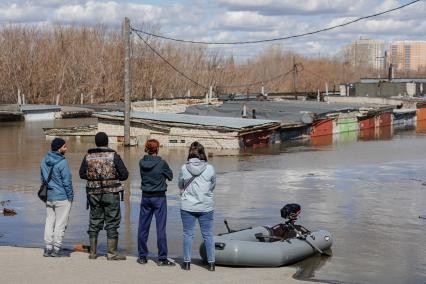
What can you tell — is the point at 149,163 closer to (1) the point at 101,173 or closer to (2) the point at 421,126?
(1) the point at 101,173

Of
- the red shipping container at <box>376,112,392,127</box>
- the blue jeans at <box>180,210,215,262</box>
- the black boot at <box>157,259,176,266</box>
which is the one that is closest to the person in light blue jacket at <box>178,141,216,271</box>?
the blue jeans at <box>180,210,215,262</box>

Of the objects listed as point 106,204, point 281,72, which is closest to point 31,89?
point 281,72

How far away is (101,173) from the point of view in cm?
889

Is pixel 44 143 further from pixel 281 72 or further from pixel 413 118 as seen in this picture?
pixel 281 72

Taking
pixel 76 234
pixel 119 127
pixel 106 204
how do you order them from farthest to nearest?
pixel 119 127 → pixel 76 234 → pixel 106 204

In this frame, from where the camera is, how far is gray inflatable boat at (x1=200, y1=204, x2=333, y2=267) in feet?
29.7

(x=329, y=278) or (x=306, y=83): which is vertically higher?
(x=306, y=83)

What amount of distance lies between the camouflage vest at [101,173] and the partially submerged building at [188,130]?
22119 mm

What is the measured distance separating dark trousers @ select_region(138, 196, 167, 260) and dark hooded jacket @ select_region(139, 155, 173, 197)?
0.35 feet

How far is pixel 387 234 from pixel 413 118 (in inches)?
1892

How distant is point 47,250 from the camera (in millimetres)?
9195

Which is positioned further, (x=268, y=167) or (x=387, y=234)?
(x=268, y=167)

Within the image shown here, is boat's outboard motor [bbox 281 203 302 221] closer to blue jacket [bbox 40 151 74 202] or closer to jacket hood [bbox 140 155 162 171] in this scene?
jacket hood [bbox 140 155 162 171]

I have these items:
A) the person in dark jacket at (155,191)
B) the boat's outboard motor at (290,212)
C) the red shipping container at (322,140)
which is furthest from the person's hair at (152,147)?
the red shipping container at (322,140)
